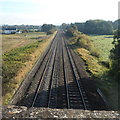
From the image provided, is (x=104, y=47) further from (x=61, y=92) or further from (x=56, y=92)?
(x=56, y=92)

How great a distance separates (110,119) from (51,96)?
27.7ft

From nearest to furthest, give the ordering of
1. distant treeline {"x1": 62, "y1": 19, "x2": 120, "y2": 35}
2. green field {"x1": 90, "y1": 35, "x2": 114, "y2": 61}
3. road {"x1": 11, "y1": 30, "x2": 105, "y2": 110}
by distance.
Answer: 1. road {"x1": 11, "y1": 30, "x2": 105, "y2": 110}
2. green field {"x1": 90, "y1": 35, "x2": 114, "y2": 61}
3. distant treeline {"x1": 62, "y1": 19, "x2": 120, "y2": 35}

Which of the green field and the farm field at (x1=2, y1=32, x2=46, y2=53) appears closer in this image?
the green field

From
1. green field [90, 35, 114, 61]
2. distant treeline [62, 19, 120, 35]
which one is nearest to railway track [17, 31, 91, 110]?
green field [90, 35, 114, 61]

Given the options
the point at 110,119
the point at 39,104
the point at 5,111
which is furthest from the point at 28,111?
the point at 39,104

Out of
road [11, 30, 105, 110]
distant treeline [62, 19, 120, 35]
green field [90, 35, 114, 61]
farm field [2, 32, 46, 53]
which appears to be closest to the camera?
road [11, 30, 105, 110]

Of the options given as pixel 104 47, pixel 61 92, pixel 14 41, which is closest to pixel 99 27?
pixel 104 47

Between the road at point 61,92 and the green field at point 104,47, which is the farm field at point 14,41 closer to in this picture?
the green field at point 104,47

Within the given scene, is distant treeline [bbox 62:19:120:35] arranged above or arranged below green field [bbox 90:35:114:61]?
above

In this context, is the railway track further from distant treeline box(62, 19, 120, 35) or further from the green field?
distant treeline box(62, 19, 120, 35)

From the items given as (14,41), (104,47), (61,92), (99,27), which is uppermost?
(99,27)

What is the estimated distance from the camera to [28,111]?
163 inches

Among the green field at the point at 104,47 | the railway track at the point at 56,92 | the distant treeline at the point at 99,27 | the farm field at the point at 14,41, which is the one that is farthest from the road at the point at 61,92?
the distant treeline at the point at 99,27

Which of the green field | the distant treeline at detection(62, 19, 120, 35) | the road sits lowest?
the road
